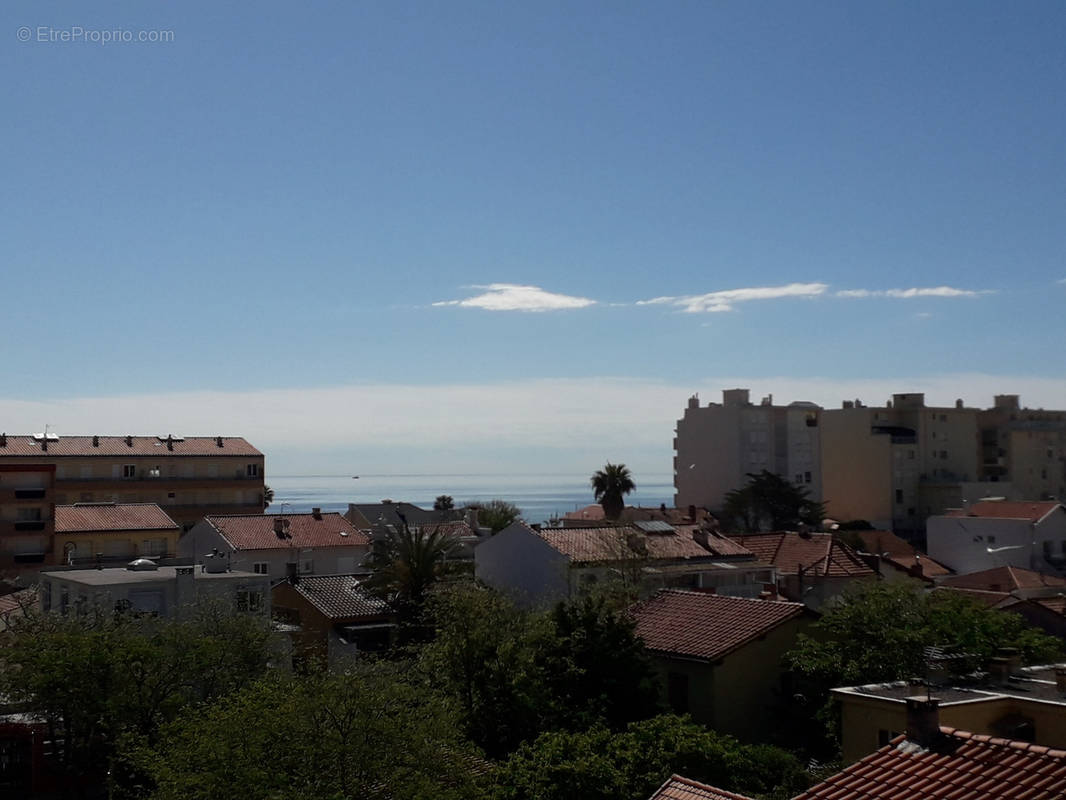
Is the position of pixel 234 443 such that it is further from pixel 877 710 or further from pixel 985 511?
pixel 877 710

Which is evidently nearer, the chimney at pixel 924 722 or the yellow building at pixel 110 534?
the chimney at pixel 924 722

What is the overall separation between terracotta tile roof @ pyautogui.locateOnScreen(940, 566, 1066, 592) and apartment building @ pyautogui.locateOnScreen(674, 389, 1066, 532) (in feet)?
166

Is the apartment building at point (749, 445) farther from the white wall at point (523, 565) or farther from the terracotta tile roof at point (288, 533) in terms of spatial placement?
the white wall at point (523, 565)

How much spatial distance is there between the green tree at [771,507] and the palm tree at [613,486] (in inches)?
412

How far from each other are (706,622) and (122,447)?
224 feet

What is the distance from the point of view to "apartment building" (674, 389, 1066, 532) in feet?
375

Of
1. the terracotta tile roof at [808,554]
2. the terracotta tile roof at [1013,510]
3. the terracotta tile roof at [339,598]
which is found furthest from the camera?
the terracotta tile roof at [1013,510]

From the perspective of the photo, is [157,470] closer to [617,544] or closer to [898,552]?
[617,544]

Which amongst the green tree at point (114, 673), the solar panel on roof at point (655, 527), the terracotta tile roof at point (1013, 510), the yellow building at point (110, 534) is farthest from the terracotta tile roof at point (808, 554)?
the yellow building at point (110, 534)

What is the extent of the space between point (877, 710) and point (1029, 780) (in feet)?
25.1

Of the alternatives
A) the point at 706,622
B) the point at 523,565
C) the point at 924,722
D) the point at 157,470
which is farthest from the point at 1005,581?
the point at 157,470

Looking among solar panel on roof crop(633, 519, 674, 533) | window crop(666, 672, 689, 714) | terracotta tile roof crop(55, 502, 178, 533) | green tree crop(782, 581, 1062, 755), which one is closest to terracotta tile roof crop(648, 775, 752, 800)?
green tree crop(782, 581, 1062, 755)

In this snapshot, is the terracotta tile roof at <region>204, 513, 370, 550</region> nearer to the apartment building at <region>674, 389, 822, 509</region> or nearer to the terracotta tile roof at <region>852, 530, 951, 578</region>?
the terracotta tile roof at <region>852, 530, 951, 578</region>

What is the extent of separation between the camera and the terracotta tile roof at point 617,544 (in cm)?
5203
